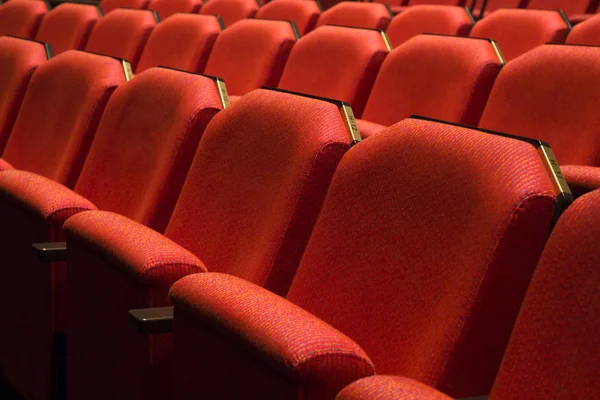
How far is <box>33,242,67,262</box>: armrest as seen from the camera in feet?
0.91

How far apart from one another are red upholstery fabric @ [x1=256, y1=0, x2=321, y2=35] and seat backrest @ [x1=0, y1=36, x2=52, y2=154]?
0.27m

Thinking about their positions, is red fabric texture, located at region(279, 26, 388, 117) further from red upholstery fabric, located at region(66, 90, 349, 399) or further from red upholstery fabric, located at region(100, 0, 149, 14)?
red upholstery fabric, located at region(100, 0, 149, 14)

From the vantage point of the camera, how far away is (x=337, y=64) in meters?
0.48

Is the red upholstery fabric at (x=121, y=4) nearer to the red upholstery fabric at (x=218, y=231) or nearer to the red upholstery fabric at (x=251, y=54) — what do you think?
the red upholstery fabric at (x=251, y=54)

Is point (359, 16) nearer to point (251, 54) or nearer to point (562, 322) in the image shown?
point (251, 54)

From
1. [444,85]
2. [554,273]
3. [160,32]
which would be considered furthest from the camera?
[160,32]

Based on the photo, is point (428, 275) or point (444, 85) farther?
point (444, 85)

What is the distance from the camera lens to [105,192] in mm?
338

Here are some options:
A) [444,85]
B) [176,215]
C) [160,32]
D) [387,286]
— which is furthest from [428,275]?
[160,32]

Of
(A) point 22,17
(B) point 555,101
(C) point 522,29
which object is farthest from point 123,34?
(B) point 555,101

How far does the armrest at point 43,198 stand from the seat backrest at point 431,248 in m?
0.10

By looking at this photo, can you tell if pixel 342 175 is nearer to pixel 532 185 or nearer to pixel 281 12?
pixel 532 185

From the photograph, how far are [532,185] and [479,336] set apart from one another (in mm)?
31

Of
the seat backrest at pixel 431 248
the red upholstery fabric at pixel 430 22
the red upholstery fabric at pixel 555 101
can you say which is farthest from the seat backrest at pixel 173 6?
the seat backrest at pixel 431 248
